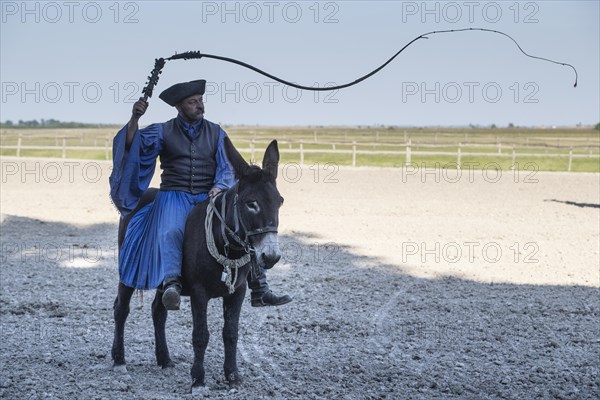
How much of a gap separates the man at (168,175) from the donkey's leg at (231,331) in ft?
0.93

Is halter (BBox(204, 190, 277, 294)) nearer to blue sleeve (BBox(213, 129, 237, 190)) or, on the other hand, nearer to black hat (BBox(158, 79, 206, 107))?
blue sleeve (BBox(213, 129, 237, 190))

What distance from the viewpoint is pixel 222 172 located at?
6.68 metres

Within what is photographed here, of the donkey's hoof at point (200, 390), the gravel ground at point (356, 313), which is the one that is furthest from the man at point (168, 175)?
the gravel ground at point (356, 313)

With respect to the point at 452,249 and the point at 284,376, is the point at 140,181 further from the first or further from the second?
the point at 452,249

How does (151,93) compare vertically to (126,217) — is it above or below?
above

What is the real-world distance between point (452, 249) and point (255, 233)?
9633 mm

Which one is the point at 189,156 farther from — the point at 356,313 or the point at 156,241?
the point at 356,313

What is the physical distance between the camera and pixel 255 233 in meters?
5.80

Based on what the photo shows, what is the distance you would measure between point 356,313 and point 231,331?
3.29m

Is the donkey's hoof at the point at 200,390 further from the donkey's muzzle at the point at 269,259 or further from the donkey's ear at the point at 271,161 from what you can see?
the donkey's ear at the point at 271,161

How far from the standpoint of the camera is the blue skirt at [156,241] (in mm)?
6367

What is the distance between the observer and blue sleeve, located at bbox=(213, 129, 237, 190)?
6.61 metres

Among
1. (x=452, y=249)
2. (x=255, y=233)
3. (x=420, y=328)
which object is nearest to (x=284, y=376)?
(x=255, y=233)

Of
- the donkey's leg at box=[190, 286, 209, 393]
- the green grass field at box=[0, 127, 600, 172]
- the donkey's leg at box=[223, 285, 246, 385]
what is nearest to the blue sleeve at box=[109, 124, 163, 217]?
the donkey's leg at box=[190, 286, 209, 393]
